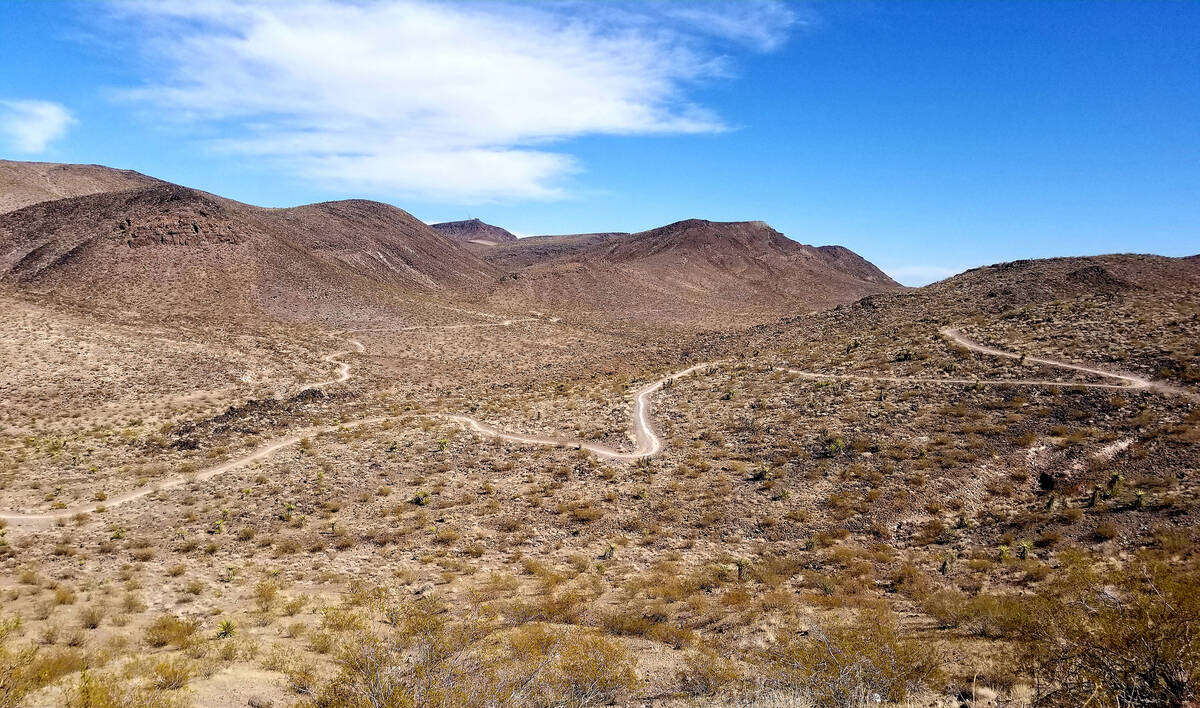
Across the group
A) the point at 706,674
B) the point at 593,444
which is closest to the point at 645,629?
the point at 706,674

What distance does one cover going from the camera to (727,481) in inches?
747

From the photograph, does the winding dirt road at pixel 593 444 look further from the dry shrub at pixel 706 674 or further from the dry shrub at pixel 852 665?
the dry shrub at pixel 852 665

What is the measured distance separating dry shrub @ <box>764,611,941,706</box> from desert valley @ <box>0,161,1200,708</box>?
0.07 meters

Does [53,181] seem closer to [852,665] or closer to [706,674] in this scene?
[706,674]

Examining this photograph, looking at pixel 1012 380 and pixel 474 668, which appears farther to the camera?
pixel 1012 380

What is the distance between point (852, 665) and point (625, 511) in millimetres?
10192

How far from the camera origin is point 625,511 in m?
17.2

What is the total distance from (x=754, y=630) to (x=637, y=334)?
53.1 m

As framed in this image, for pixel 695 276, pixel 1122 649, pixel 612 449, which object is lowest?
pixel 612 449

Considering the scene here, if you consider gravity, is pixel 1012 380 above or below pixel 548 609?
above

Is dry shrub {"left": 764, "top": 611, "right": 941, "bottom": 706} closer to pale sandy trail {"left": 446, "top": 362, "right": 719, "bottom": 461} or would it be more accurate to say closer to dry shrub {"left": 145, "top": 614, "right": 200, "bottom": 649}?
dry shrub {"left": 145, "top": 614, "right": 200, "bottom": 649}

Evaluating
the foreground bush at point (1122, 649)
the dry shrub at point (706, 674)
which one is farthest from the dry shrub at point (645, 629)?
the foreground bush at point (1122, 649)

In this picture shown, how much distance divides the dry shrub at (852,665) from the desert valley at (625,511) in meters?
0.07

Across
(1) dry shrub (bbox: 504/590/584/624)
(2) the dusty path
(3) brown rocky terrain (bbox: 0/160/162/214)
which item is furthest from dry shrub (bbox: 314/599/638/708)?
(3) brown rocky terrain (bbox: 0/160/162/214)
